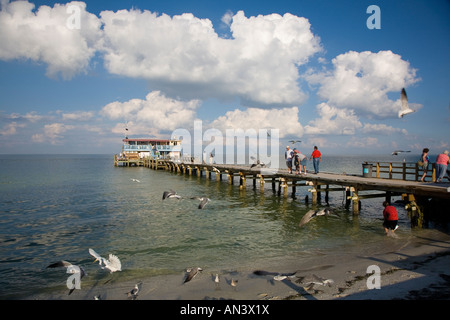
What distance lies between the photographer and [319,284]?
7082 mm

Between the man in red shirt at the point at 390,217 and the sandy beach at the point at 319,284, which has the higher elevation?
the man in red shirt at the point at 390,217

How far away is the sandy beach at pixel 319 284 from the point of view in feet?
21.7

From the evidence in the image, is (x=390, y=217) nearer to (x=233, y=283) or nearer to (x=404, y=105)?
(x=404, y=105)

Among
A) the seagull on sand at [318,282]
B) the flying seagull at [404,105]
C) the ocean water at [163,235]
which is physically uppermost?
the flying seagull at [404,105]

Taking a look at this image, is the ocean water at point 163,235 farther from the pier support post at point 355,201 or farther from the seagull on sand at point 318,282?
the seagull on sand at point 318,282

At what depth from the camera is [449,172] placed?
14508 mm

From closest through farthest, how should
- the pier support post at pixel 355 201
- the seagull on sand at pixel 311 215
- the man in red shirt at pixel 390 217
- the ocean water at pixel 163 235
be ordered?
1. the ocean water at pixel 163 235
2. the seagull on sand at pixel 311 215
3. the man in red shirt at pixel 390 217
4. the pier support post at pixel 355 201

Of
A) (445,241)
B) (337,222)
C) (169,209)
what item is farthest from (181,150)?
(445,241)

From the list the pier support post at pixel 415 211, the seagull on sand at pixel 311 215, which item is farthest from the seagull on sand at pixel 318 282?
the pier support post at pixel 415 211

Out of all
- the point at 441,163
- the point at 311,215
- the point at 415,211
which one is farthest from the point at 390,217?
the point at 441,163

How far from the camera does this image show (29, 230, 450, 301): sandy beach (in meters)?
6.62
